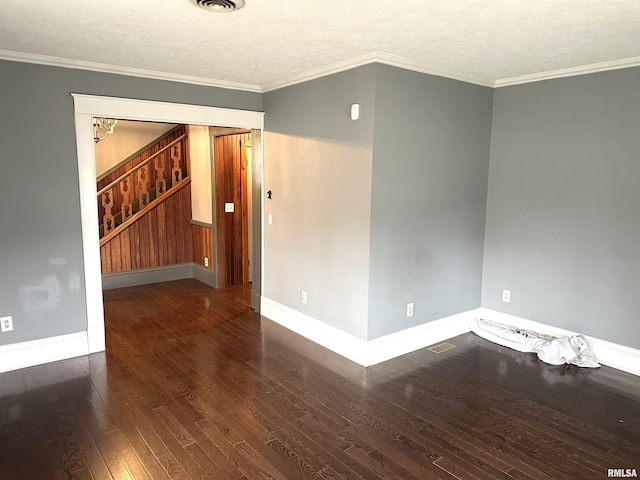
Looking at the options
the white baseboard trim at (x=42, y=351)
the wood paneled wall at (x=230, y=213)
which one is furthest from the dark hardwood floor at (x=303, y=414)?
the wood paneled wall at (x=230, y=213)

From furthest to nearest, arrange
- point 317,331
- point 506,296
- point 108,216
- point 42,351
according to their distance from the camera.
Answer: point 108,216 → point 506,296 → point 317,331 → point 42,351

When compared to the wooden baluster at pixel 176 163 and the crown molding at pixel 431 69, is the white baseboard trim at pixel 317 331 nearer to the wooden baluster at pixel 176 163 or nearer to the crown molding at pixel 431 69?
the crown molding at pixel 431 69

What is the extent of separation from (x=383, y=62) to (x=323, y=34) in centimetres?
70

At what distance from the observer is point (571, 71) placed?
149 inches

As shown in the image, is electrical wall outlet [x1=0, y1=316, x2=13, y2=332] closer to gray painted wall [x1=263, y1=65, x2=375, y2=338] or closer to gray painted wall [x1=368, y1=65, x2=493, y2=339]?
gray painted wall [x1=263, y1=65, x2=375, y2=338]

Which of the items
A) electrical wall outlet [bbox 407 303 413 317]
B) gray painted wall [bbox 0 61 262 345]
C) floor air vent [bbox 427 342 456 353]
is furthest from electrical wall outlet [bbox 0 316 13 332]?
floor air vent [bbox 427 342 456 353]

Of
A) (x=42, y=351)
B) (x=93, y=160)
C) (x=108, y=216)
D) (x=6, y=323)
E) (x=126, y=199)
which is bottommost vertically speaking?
(x=42, y=351)

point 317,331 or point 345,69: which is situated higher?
point 345,69

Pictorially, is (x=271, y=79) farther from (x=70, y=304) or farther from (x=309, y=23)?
(x=70, y=304)

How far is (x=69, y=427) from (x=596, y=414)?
3.43 metres

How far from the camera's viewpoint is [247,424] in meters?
2.83

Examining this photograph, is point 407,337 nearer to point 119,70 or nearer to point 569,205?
point 569,205

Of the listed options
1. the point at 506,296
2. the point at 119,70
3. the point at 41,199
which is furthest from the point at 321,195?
the point at 41,199

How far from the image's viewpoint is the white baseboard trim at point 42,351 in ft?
11.7
